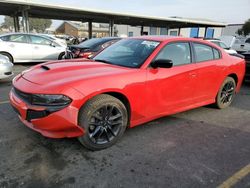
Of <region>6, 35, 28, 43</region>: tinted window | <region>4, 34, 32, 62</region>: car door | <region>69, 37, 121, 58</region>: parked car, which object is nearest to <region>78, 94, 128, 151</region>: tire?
<region>69, 37, 121, 58</region>: parked car

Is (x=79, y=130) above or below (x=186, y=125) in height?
above

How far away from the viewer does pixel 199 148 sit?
11.1ft

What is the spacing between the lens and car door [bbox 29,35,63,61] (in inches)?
424

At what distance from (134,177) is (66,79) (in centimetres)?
147

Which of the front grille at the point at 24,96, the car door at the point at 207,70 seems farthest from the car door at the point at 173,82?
the front grille at the point at 24,96

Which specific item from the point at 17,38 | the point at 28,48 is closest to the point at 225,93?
the point at 28,48

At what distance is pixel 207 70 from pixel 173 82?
1.02m

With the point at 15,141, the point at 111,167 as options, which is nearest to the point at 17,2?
the point at 15,141

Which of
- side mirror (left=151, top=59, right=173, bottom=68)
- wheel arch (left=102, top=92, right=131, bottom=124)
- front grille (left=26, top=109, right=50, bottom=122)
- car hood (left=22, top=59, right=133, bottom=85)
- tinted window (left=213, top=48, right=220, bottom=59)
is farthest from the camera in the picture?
tinted window (left=213, top=48, right=220, bottom=59)

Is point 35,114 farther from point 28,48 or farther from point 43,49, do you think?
point 43,49

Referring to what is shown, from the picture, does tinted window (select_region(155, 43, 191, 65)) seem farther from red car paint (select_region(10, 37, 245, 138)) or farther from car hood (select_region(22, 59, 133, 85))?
car hood (select_region(22, 59, 133, 85))

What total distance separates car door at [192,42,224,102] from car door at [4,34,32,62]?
8475 mm

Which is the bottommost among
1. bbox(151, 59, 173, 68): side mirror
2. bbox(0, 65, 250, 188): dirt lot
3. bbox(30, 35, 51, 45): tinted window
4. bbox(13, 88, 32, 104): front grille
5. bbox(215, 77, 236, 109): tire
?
bbox(0, 65, 250, 188): dirt lot

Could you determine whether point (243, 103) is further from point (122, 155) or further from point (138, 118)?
point (122, 155)
